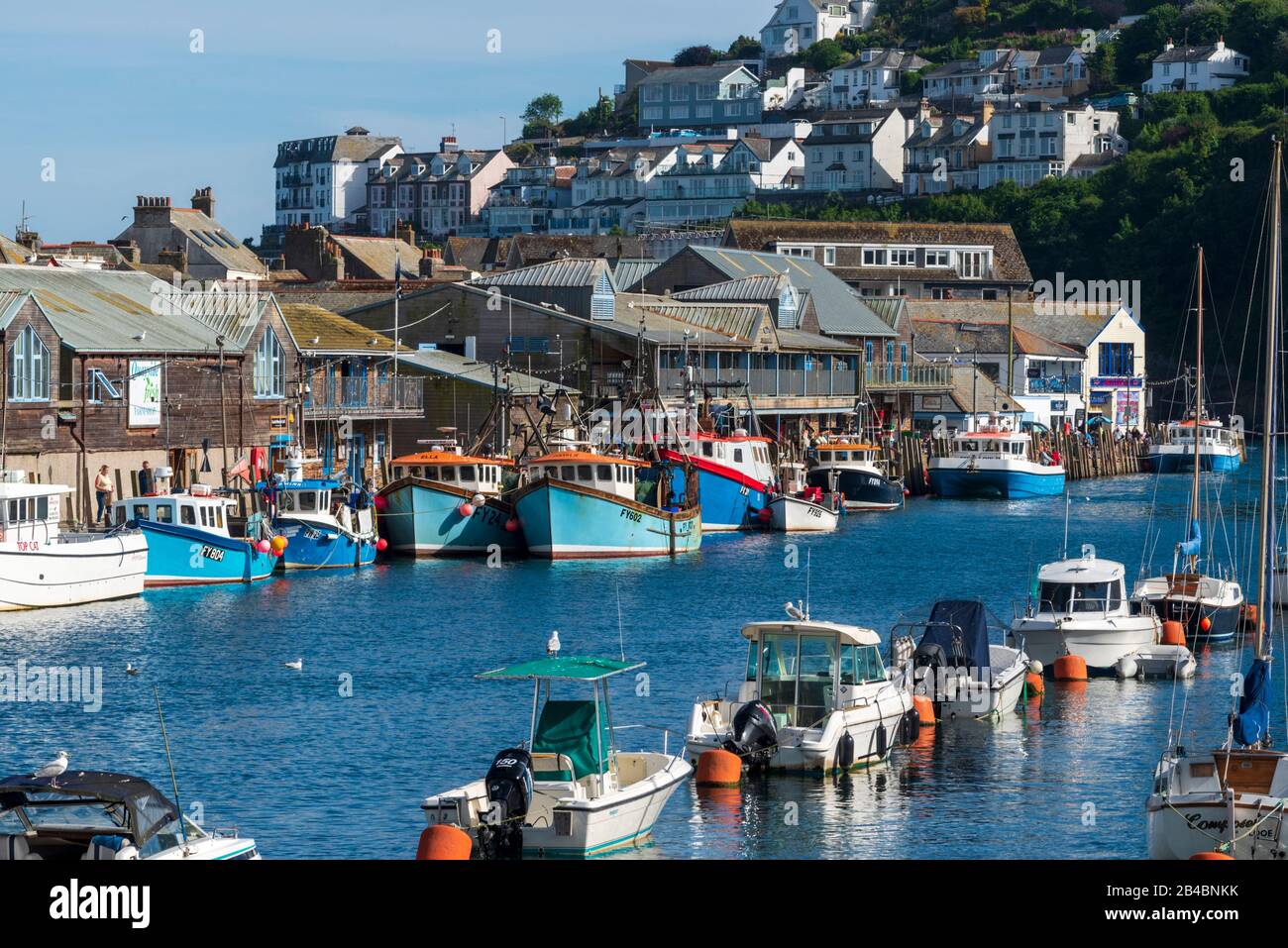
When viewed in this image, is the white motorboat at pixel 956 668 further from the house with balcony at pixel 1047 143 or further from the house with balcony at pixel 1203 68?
the house with balcony at pixel 1203 68

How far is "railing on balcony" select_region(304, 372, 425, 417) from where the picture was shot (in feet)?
226

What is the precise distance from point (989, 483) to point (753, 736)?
207 feet

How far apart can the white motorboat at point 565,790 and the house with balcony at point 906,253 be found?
11037cm

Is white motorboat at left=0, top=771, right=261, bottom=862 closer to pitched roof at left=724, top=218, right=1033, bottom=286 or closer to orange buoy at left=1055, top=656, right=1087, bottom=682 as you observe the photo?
orange buoy at left=1055, top=656, right=1087, bottom=682

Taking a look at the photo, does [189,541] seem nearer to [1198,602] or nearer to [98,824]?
[1198,602]

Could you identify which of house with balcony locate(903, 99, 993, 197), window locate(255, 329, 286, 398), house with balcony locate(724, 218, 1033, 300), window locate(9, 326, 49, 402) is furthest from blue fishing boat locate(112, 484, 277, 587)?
house with balcony locate(903, 99, 993, 197)

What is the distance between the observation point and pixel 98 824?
21000 millimetres

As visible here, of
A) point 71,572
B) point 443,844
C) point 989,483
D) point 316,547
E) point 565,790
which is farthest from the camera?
point 989,483

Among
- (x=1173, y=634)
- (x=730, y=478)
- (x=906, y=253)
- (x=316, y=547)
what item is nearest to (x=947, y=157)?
(x=906, y=253)

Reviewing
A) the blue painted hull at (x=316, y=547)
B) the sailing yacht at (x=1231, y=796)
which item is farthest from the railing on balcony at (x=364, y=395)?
the sailing yacht at (x=1231, y=796)

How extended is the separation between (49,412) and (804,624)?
102 feet
